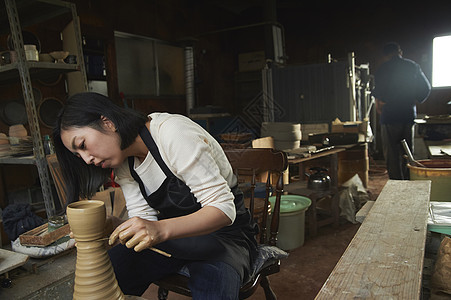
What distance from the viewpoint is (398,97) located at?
4531mm

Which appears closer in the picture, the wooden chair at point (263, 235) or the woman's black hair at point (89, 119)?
the woman's black hair at point (89, 119)

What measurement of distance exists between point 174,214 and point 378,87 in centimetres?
414

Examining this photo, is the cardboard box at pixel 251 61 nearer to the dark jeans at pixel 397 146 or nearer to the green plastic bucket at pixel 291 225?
the dark jeans at pixel 397 146

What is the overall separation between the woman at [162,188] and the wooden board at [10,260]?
415mm

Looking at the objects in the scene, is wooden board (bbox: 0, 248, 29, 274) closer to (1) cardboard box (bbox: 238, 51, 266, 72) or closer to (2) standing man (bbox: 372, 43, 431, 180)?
(2) standing man (bbox: 372, 43, 431, 180)

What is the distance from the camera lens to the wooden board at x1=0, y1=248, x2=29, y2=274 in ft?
5.14

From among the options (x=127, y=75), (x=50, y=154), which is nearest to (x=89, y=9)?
(x=127, y=75)

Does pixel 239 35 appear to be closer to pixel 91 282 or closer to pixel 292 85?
pixel 292 85

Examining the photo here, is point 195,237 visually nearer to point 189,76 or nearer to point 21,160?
point 21,160

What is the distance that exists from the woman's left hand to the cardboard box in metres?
8.25

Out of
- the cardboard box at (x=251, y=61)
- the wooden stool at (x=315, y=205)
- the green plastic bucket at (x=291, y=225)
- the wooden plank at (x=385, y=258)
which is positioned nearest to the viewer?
the wooden plank at (x=385, y=258)

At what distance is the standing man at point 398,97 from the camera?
14.8ft

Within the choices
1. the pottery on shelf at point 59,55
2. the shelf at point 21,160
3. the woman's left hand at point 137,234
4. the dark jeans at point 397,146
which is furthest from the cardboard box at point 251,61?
the woman's left hand at point 137,234

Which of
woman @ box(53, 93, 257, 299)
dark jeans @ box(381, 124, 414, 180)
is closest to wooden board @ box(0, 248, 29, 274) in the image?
woman @ box(53, 93, 257, 299)
